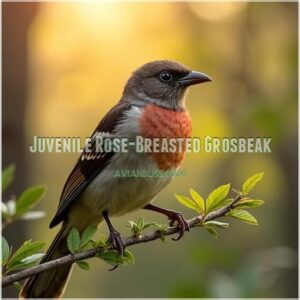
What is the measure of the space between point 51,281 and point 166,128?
1.10m

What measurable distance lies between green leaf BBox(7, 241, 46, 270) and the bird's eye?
83.9 inches

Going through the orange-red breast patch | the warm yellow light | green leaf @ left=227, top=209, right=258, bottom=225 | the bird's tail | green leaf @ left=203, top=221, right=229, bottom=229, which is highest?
the warm yellow light

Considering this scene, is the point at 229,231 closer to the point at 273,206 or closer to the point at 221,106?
the point at 273,206

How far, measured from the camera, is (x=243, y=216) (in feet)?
8.05

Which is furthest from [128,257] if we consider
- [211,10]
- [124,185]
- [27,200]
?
[211,10]

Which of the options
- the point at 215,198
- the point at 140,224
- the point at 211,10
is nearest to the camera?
the point at 215,198

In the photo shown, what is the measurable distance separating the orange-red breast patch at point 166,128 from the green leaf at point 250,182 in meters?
1.18

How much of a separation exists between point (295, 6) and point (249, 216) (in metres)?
3.87

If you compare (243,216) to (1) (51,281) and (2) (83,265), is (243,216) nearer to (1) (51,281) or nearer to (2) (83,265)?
(2) (83,265)

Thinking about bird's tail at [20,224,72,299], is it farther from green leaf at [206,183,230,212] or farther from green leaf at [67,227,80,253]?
green leaf at [206,183,230,212]

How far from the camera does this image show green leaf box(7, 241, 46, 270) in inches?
90.0

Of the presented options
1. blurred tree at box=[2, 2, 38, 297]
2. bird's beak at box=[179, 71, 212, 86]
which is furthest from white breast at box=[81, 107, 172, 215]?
blurred tree at box=[2, 2, 38, 297]

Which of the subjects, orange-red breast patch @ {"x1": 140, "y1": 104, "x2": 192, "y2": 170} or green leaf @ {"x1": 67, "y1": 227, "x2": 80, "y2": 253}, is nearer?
green leaf @ {"x1": 67, "y1": 227, "x2": 80, "y2": 253}

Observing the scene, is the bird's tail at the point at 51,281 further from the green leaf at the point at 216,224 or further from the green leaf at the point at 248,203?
the green leaf at the point at 248,203
